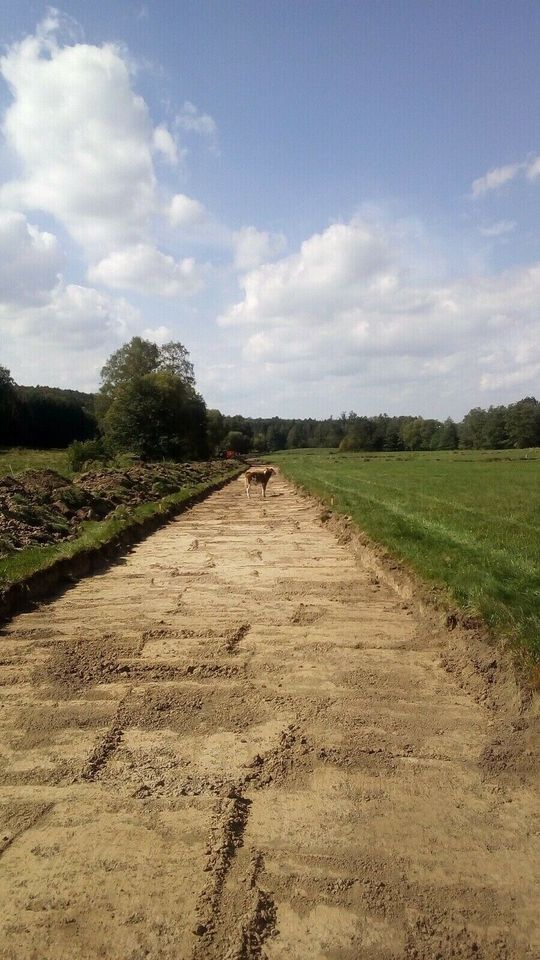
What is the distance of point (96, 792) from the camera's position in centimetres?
387

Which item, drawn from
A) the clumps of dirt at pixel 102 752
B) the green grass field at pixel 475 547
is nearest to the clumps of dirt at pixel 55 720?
the clumps of dirt at pixel 102 752

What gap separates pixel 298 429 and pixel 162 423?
5691 inches

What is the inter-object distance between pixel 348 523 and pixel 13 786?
12.7m

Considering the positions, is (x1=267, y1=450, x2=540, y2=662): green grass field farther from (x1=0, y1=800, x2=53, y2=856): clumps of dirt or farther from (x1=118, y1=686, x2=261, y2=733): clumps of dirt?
(x1=0, y1=800, x2=53, y2=856): clumps of dirt

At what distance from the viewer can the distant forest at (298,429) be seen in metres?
85.8

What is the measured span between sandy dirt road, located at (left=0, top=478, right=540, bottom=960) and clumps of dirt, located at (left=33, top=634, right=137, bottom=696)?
0.03m

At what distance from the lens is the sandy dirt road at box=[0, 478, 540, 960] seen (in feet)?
9.24

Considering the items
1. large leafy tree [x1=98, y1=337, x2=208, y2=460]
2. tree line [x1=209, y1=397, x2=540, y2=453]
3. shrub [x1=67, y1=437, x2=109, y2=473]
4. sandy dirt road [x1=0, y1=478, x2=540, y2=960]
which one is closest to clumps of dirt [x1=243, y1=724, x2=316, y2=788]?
sandy dirt road [x1=0, y1=478, x2=540, y2=960]

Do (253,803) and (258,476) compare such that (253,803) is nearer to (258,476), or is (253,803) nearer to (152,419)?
(258,476)

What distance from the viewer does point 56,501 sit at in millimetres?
17594

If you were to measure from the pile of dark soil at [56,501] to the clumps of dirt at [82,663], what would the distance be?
4.94 metres

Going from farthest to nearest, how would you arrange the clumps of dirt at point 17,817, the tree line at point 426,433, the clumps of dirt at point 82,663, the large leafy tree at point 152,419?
the tree line at point 426,433 → the large leafy tree at point 152,419 → the clumps of dirt at point 82,663 → the clumps of dirt at point 17,817

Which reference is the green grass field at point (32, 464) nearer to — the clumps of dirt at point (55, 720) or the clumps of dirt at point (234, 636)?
the clumps of dirt at point (234, 636)

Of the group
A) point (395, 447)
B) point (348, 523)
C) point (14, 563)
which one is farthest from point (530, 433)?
point (14, 563)
